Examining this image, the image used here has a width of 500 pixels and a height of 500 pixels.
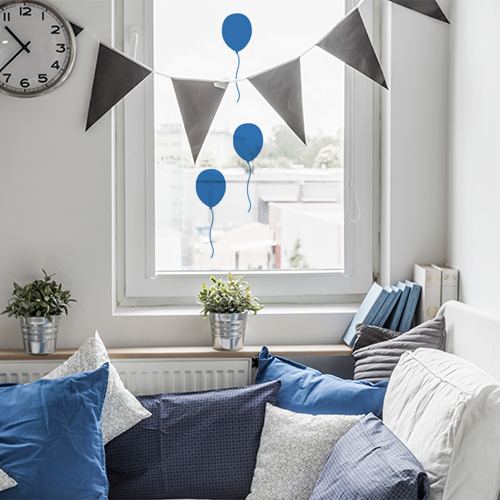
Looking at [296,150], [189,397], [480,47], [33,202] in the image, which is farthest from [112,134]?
[480,47]

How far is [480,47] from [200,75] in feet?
3.25

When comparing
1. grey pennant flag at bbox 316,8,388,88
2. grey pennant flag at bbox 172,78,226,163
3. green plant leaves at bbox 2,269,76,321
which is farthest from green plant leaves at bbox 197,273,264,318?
grey pennant flag at bbox 316,8,388,88

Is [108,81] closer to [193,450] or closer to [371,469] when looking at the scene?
[193,450]

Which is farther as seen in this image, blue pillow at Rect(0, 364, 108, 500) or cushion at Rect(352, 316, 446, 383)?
cushion at Rect(352, 316, 446, 383)

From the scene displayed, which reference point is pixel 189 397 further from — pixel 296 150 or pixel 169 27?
pixel 169 27

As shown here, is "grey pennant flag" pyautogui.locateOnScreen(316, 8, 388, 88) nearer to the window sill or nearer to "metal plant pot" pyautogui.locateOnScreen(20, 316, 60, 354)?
the window sill

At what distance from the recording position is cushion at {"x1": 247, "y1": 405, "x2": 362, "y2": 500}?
1.37 meters

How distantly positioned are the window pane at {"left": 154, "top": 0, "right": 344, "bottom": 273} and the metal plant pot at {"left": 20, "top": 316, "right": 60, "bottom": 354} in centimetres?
47

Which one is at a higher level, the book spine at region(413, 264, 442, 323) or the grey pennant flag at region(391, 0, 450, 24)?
the grey pennant flag at region(391, 0, 450, 24)

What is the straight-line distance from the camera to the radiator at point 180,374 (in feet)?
5.75

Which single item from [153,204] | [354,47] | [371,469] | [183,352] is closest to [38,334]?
[183,352]

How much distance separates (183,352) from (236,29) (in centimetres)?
124

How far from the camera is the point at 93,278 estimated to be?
1.81 metres

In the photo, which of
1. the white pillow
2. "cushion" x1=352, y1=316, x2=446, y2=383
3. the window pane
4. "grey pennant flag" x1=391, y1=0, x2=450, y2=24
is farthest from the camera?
the window pane
